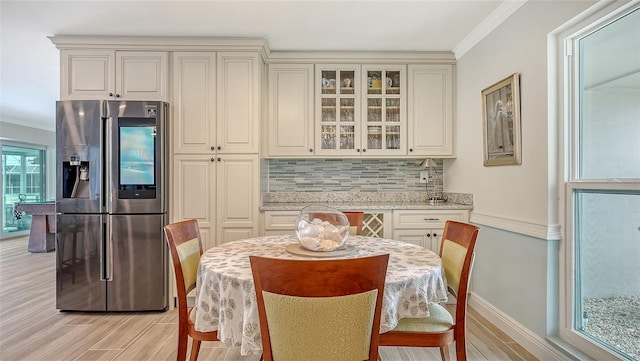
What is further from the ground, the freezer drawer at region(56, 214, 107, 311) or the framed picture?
the framed picture

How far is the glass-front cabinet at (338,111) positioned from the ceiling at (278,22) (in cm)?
26

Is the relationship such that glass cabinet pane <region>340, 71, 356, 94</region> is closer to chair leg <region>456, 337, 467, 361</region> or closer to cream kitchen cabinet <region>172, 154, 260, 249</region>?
cream kitchen cabinet <region>172, 154, 260, 249</region>

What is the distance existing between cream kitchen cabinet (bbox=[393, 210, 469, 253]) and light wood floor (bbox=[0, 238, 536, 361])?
695mm

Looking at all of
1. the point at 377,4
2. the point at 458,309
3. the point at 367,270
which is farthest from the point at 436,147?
the point at 367,270

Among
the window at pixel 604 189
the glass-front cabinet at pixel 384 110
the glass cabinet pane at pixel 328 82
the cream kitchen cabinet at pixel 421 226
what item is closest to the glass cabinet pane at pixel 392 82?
the glass-front cabinet at pixel 384 110

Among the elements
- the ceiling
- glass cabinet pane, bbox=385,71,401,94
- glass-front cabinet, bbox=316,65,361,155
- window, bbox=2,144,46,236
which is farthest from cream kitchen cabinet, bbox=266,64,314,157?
window, bbox=2,144,46,236

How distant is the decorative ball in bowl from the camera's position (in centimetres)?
160

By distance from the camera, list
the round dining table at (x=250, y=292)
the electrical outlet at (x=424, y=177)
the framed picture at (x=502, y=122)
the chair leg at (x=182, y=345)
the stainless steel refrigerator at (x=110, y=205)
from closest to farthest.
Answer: the round dining table at (x=250, y=292) → the chair leg at (x=182, y=345) → the framed picture at (x=502, y=122) → the stainless steel refrigerator at (x=110, y=205) → the electrical outlet at (x=424, y=177)

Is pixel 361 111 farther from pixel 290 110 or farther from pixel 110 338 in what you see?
pixel 110 338

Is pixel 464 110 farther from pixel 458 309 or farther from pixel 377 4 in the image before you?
pixel 458 309

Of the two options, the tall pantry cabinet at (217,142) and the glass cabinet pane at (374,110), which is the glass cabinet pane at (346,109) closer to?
the glass cabinet pane at (374,110)

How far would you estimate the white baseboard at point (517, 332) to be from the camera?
1.99m

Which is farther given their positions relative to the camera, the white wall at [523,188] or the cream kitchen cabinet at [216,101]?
the cream kitchen cabinet at [216,101]

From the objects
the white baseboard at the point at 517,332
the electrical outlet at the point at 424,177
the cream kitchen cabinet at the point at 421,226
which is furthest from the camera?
the electrical outlet at the point at 424,177
